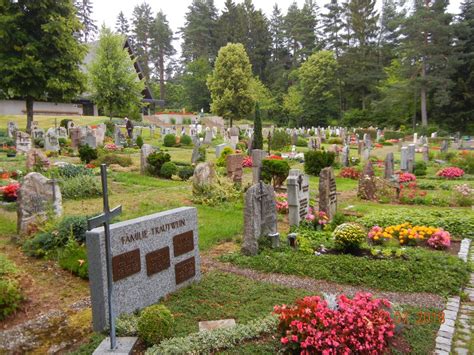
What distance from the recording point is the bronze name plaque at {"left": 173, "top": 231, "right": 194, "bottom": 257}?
254 inches

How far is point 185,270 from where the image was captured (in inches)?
261

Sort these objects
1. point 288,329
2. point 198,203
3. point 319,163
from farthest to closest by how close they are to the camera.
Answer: point 319,163
point 198,203
point 288,329

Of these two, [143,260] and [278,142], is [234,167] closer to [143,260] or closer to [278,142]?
[143,260]

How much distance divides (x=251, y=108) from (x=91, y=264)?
165ft

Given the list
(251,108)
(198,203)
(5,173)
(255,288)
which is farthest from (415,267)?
(251,108)

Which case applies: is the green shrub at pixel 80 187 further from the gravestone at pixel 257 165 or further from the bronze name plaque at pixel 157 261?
the bronze name plaque at pixel 157 261

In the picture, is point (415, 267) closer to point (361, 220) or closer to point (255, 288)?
point (255, 288)

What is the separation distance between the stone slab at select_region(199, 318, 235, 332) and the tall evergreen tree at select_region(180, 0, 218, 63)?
248ft

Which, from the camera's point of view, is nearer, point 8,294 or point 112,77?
point 8,294

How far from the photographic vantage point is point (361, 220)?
11188 mm

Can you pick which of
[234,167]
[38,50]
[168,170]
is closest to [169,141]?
[38,50]

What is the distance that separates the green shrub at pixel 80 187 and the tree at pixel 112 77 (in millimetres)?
22691

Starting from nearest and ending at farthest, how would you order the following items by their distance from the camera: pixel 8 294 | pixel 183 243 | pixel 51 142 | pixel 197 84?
pixel 8 294 → pixel 183 243 → pixel 51 142 → pixel 197 84

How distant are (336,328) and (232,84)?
166 ft
